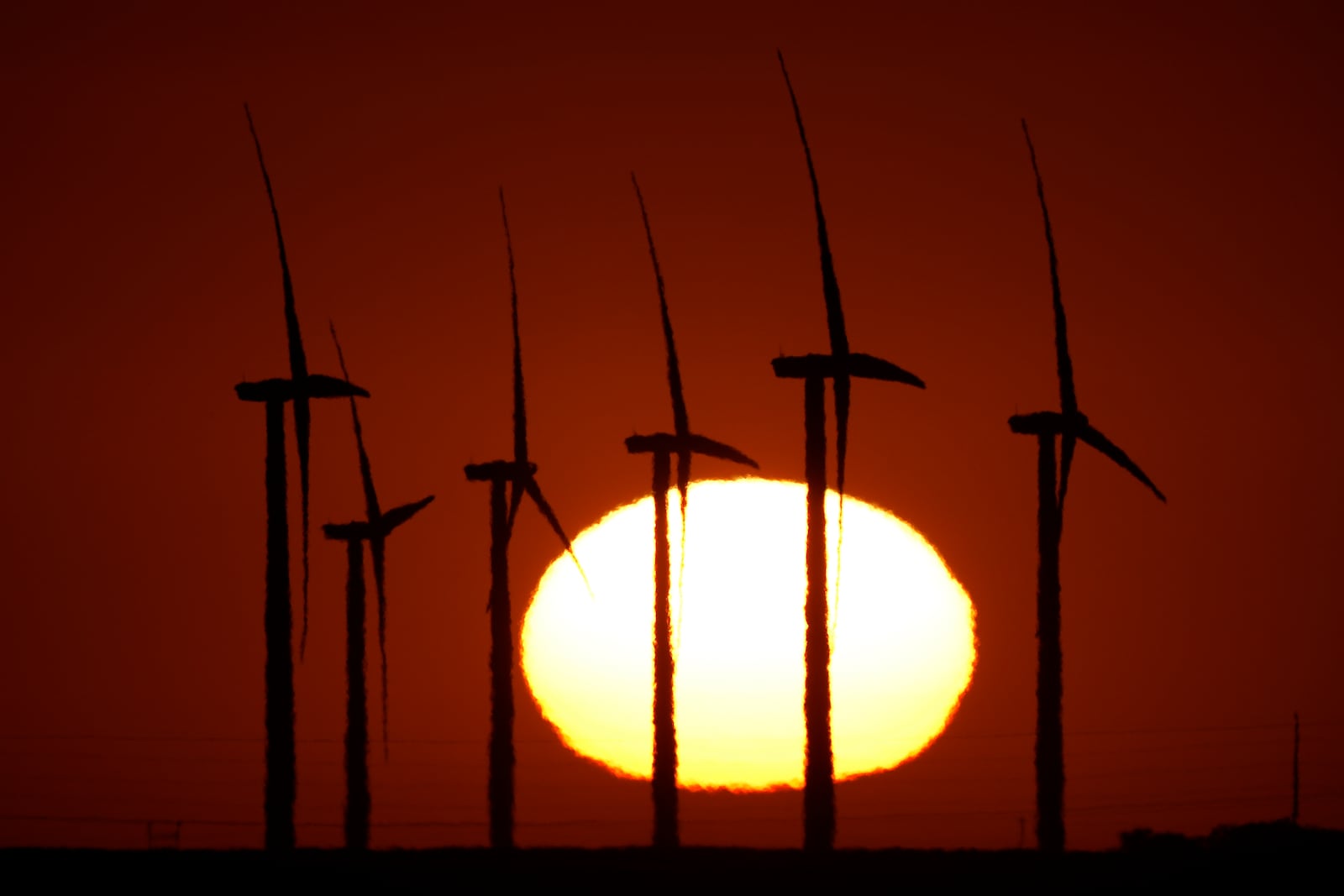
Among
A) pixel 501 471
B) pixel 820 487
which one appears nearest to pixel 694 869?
pixel 820 487

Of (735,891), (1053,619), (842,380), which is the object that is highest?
(842,380)

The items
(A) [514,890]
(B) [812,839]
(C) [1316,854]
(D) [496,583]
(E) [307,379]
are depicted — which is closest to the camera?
(A) [514,890]

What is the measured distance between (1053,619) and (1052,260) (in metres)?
13.8

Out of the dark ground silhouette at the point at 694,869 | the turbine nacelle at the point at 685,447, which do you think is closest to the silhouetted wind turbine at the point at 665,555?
the turbine nacelle at the point at 685,447

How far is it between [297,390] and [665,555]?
14.4 metres

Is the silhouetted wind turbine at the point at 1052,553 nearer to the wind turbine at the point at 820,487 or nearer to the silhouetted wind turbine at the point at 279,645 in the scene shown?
the wind turbine at the point at 820,487

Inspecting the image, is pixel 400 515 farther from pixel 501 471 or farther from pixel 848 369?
pixel 848 369

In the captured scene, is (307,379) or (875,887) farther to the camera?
(307,379)

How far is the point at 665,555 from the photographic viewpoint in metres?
87.3

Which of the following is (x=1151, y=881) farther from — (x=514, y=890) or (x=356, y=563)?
(x=356, y=563)

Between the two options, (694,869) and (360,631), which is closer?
(694,869)

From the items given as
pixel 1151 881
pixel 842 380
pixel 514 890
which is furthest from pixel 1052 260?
pixel 514 890

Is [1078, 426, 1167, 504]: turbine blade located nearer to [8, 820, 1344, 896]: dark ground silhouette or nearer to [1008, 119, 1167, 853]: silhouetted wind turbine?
[1008, 119, 1167, 853]: silhouetted wind turbine

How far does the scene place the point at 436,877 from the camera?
62.0 m
